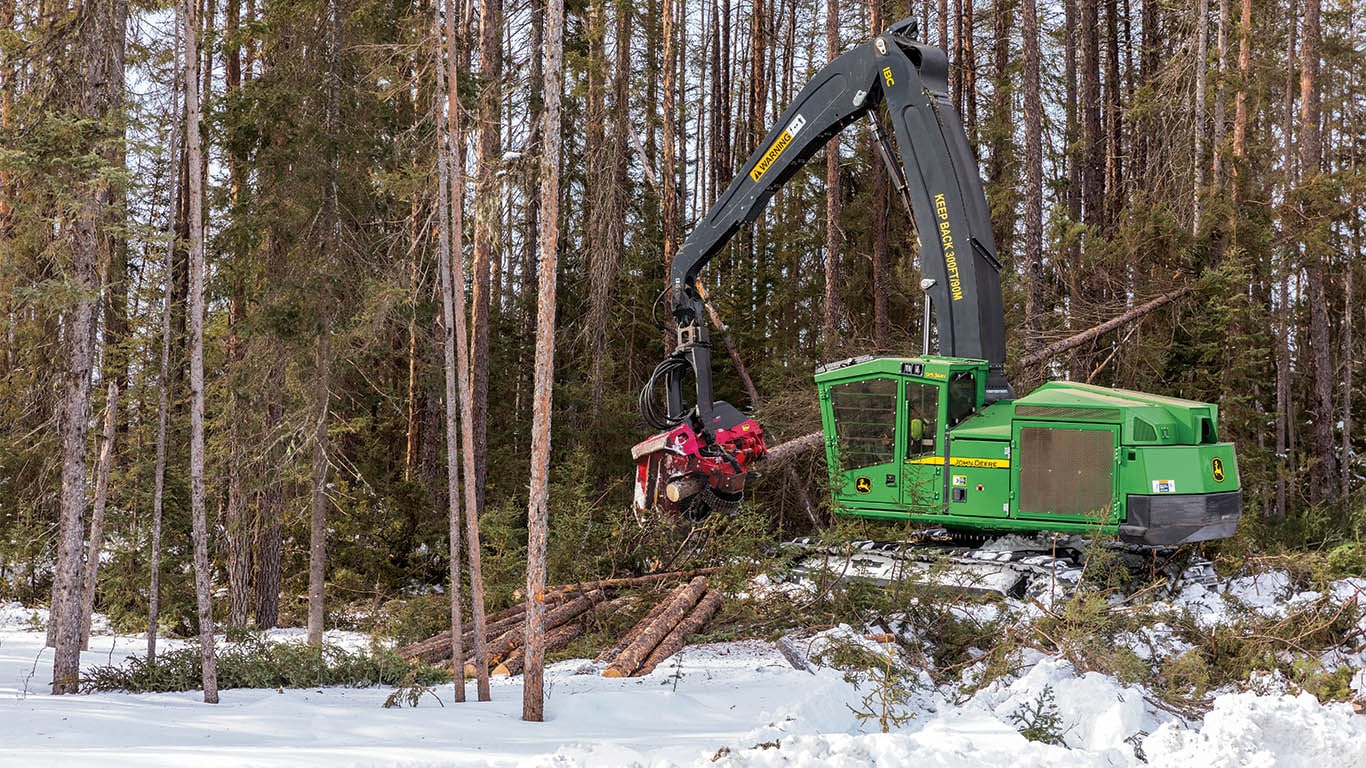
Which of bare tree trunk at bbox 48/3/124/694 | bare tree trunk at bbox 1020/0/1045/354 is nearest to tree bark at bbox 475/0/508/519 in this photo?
bare tree trunk at bbox 48/3/124/694

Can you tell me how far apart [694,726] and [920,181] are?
5872 mm

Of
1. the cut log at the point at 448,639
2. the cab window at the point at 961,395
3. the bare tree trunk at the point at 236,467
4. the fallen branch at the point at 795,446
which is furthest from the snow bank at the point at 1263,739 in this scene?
the bare tree trunk at the point at 236,467

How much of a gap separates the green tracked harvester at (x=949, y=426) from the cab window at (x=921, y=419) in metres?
0.01

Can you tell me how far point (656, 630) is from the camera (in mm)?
9492

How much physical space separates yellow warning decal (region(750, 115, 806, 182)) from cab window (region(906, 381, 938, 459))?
297cm

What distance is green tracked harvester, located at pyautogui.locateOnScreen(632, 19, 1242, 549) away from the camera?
9.72 meters

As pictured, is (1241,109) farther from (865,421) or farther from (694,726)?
(694,726)

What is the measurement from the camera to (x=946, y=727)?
6562 millimetres

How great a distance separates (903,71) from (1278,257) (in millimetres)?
11201

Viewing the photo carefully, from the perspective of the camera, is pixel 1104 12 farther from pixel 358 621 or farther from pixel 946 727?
pixel 946 727

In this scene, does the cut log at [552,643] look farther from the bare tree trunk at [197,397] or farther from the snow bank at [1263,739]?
the snow bank at [1263,739]

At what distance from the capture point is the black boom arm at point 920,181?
1033 centimetres

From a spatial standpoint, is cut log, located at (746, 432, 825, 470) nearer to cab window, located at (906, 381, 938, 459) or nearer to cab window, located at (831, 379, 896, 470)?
cab window, located at (831, 379, 896, 470)

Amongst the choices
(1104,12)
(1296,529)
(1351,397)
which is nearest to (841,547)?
(1296,529)
